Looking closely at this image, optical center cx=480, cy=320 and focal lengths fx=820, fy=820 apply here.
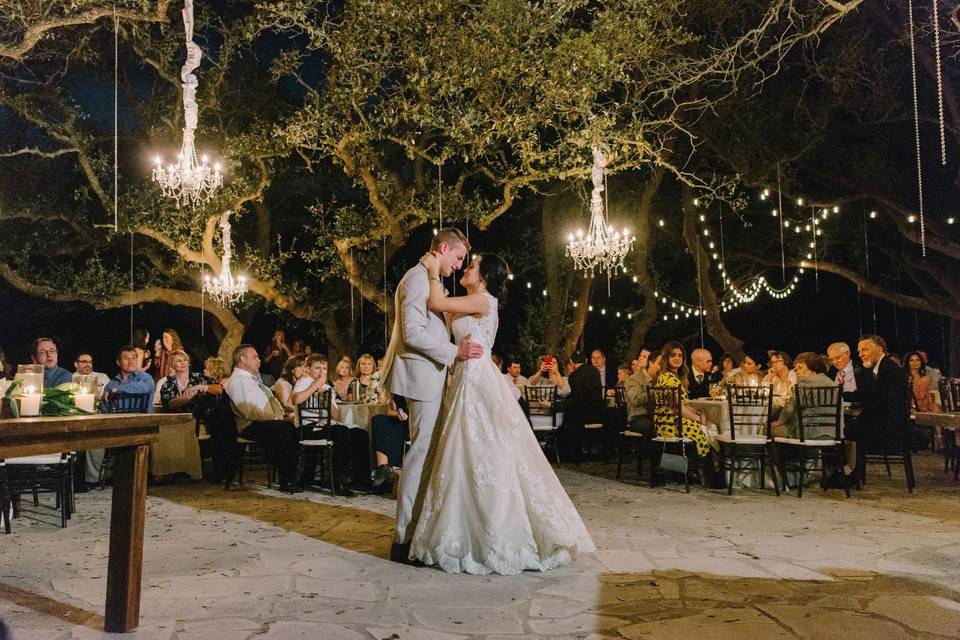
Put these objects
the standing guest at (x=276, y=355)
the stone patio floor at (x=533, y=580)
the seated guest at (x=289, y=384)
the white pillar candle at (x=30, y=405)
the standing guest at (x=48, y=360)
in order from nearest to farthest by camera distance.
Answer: the white pillar candle at (x=30, y=405) < the stone patio floor at (x=533, y=580) < the standing guest at (x=48, y=360) < the seated guest at (x=289, y=384) < the standing guest at (x=276, y=355)

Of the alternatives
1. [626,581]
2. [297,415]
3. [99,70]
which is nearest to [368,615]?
[626,581]

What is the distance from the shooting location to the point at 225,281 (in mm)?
11492

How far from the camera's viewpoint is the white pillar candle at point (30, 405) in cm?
296

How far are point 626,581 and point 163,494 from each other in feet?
16.4

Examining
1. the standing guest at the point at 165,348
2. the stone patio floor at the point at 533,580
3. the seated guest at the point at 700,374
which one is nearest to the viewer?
the stone patio floor at the point at 533,580

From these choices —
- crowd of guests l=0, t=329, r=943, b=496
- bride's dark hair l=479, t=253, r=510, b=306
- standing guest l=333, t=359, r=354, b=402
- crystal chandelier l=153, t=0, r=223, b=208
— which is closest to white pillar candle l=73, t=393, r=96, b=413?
bride's dark hair l=479, t=253, r=510, b=306

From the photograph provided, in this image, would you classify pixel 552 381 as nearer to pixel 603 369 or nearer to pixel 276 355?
pixel 603 369

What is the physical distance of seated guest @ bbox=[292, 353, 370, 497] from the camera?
7520 millimetres

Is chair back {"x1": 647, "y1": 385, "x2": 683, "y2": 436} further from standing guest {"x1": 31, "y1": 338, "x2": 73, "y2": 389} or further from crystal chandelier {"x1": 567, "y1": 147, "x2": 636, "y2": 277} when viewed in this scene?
standing guest {"x1": 31, "y1": 338, "x2": 73, "y2": 389}

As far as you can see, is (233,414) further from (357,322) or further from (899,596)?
(357,322)

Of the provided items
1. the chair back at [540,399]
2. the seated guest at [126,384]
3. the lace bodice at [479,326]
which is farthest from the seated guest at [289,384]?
the lace bodice at [479,326]

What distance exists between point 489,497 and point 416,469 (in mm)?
525

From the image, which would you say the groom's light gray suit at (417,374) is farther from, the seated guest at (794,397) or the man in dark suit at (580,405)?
the man in dark suit at (580,405)

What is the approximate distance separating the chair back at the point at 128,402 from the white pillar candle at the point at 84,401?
352cm
